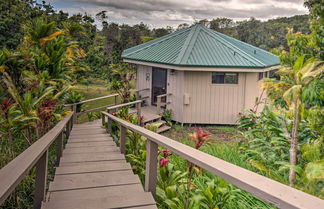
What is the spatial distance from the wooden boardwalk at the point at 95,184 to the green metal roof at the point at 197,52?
25.4ft

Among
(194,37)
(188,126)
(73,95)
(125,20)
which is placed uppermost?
(125,20)

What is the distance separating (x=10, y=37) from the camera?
1681 cm

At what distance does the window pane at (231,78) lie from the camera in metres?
12.7

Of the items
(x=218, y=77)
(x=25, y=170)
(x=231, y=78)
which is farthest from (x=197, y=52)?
(x=25, y=170)

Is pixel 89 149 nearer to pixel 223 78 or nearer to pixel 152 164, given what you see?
pixel 152 164

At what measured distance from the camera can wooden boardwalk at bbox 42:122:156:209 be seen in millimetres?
2883

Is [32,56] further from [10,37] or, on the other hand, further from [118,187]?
[10,37]

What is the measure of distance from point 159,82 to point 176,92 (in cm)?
148

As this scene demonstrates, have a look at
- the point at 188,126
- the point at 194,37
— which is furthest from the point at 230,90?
the point at 194,37

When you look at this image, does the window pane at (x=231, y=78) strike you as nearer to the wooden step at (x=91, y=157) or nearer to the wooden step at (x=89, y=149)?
the wooden step at (x=89, y=149)

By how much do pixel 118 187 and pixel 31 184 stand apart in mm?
1305

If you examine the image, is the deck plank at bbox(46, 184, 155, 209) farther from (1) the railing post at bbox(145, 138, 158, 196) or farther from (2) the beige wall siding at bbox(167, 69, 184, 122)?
(2) the beige wall siding at bbox(167, 69, 184, 122)

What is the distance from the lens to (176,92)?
1280cm

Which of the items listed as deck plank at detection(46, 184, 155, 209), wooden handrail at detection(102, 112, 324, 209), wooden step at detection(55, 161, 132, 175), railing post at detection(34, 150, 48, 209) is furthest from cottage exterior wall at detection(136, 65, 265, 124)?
wooden handrail at detection(102, 112, 324, 209)
